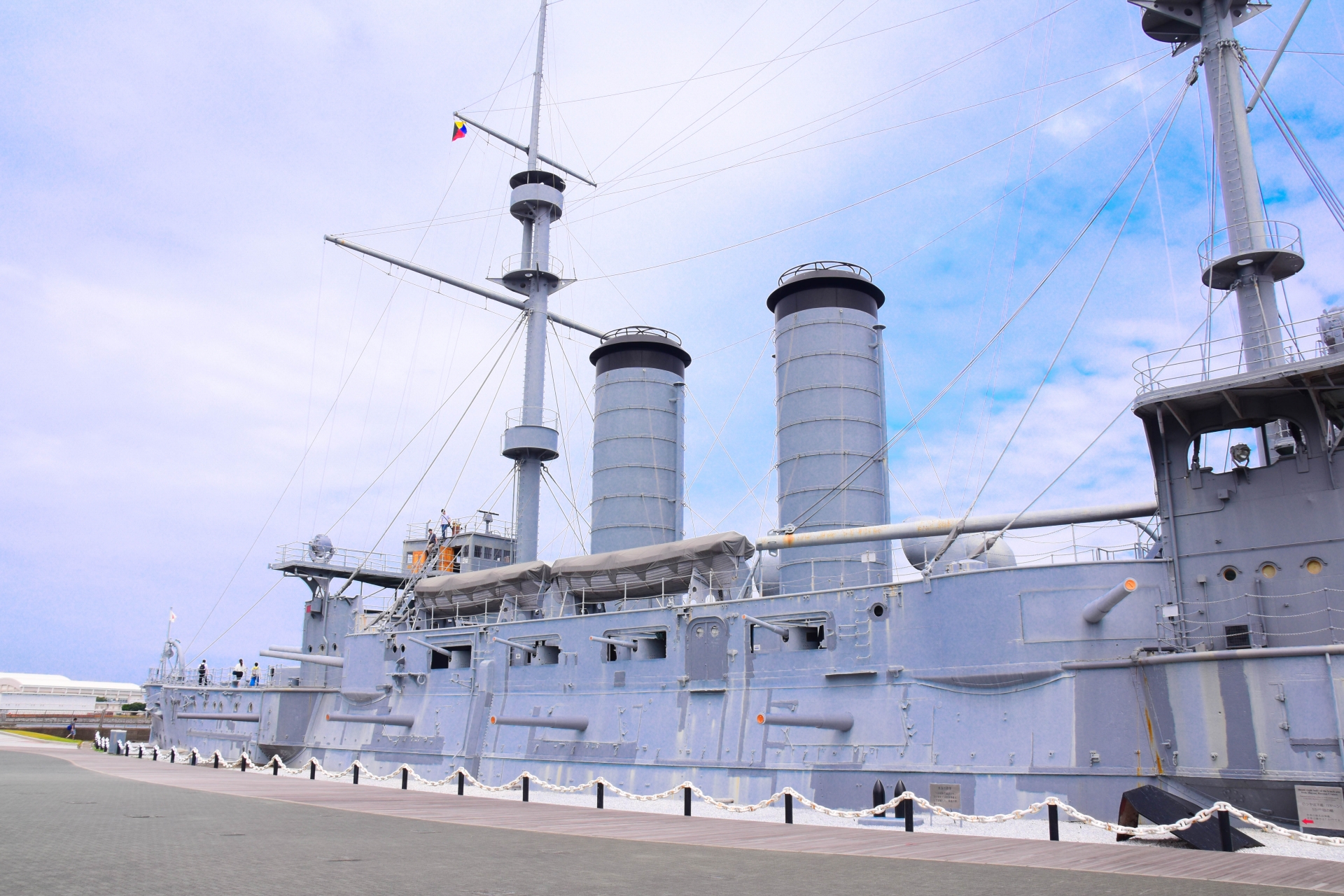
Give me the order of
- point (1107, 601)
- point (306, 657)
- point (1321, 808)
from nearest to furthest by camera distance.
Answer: point (1321, 808)
point (1107, 601)
point (306, 657)

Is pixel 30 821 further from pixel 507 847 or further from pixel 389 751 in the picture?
pixel 389 751

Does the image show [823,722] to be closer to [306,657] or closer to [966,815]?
[966,815]

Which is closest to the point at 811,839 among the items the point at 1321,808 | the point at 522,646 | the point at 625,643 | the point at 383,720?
the point at 1321,808

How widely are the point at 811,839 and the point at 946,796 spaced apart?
322 centimetres

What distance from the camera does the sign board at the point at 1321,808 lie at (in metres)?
9.11

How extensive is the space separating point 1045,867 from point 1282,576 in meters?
6.24

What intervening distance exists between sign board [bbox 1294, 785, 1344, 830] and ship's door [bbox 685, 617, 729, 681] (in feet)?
27.3

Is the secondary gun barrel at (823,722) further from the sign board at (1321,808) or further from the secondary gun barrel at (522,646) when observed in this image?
the secondary gun barrel at (522,646)

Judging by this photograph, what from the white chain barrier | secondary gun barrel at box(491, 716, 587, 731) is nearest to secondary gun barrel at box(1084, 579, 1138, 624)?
the white chain barrier

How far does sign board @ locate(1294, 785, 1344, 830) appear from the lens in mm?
9109

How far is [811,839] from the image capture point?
9430 mm

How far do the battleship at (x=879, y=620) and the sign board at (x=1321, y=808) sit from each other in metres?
0.21

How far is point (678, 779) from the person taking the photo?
15.3 metres

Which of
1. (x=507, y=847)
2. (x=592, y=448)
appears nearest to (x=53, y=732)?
(x=592, y=448)
